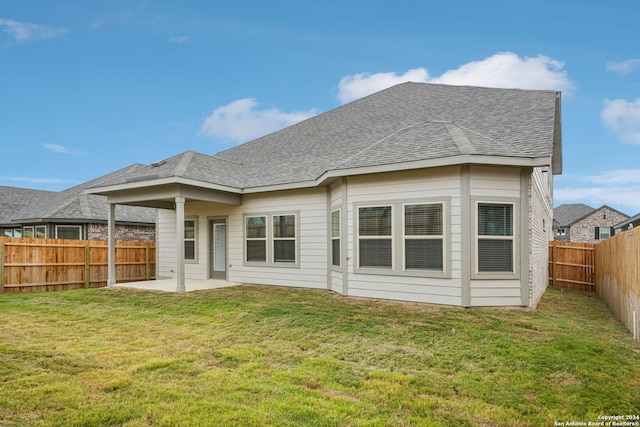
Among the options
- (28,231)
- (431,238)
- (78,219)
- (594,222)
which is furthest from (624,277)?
(594,222)

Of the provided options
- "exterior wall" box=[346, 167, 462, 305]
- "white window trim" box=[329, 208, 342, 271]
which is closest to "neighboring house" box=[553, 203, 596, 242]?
"white window trim" box=[329, 208, 342, 271]

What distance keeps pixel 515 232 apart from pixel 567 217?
1733 inches

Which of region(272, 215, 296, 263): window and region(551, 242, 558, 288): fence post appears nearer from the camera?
region(272, 215, 296, 263): window

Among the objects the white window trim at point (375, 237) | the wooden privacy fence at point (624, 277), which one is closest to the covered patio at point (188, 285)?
the white window trim at point (375, 237)

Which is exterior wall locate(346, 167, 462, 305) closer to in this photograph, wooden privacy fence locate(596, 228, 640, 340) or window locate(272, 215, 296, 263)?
window locate(272, 215, 296, 263)

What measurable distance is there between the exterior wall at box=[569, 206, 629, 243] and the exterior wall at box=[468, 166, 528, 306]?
39546mm

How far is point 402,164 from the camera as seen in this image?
A: 317 inches

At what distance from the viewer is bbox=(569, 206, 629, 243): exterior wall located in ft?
129

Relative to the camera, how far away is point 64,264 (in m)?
12.6

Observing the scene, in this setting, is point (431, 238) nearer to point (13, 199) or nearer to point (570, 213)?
point (13, 199)

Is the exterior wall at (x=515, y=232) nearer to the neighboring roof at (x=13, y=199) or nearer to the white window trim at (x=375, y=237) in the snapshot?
the white window trim at (x=375, y=237)

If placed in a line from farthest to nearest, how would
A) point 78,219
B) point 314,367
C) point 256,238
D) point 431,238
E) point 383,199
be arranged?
1. point 78,219
2. point 256,238
3. point 383,199
4. point 431,238
5. point 314,367

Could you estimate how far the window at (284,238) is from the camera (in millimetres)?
11242

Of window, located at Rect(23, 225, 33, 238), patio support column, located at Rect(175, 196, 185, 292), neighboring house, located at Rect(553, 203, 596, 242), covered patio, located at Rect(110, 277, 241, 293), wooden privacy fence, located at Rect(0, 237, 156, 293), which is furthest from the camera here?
neighboring house, located at Rect(553, 203, 596, 242)
